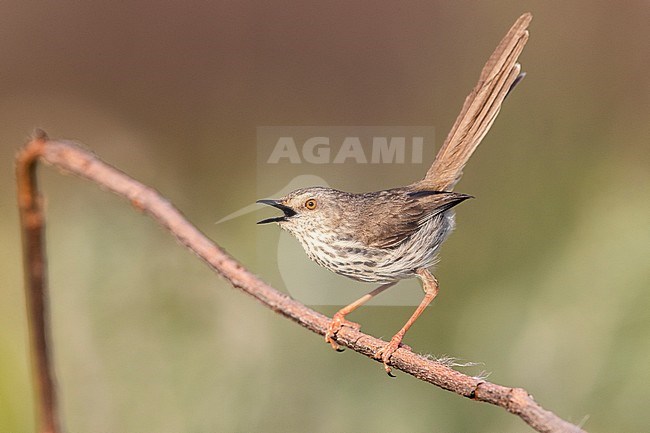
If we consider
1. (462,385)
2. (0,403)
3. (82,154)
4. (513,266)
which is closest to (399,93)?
(513,266)

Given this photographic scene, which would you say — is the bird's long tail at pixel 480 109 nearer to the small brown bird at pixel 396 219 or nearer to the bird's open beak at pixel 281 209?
the small brown bird at pixel 396 219

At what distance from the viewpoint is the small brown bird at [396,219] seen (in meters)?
1.18

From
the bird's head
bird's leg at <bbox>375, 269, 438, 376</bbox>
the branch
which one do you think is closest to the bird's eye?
the bird's head

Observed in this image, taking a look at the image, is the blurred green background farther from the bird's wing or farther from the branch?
the branch

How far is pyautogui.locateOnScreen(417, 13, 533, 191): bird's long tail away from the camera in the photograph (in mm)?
1084

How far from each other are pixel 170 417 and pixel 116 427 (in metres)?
0.11

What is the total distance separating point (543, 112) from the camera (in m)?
2.23

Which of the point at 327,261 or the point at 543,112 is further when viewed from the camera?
the point at 543,112

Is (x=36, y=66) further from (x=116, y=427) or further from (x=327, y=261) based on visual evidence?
(x=327, y=261)

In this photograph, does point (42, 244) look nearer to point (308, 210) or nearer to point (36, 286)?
point (36, 286)

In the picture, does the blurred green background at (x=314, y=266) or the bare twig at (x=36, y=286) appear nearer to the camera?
the bare twig at (x=36, y=286)

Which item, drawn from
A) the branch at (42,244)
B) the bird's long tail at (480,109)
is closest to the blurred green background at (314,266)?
the bird's long tail at (480,109)

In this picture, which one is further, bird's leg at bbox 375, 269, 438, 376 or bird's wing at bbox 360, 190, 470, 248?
bird's wing at bbox 360, 190, 470, 248

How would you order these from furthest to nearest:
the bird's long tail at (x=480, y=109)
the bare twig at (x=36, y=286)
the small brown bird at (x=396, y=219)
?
the small brown bird at (x=396, y=219)
the bird's long tail at (x=480, y=109)
the bare twig at (x=36, y=286)
